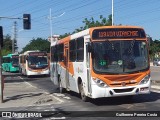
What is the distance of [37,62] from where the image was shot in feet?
148

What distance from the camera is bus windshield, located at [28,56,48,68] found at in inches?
1771

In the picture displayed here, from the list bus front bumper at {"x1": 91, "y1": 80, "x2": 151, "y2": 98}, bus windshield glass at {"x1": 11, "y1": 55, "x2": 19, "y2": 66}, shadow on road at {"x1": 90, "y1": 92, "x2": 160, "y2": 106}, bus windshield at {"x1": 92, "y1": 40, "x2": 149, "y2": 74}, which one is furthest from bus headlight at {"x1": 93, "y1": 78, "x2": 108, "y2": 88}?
bus windshield glass at {"x1": 11, "y1": 55, "x2": 19, "y2": 66}

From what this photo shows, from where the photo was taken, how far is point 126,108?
15.3m

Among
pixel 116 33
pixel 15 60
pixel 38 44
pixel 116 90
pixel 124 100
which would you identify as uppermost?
pixel 38 44

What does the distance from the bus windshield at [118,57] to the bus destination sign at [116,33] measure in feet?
0.69

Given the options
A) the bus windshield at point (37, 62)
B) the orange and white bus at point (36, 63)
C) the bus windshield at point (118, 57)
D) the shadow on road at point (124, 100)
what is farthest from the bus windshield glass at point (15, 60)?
the bus windshield at point (118, 57)

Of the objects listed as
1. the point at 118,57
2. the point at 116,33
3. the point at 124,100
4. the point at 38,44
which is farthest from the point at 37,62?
the point at 38,44

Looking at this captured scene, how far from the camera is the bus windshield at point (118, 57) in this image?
16.4 metres

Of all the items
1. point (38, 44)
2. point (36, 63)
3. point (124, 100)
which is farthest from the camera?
point (38, 44)

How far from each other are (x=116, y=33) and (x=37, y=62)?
29029mm

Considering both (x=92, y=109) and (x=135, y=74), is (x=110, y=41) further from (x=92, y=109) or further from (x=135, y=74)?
(x=92, y=109)

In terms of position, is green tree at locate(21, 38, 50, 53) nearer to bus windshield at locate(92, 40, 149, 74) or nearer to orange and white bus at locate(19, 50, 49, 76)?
orange and white bus at locate(19, 50, 49, 76)

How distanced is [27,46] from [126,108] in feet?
378

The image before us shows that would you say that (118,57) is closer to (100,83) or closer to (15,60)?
(100,83)
